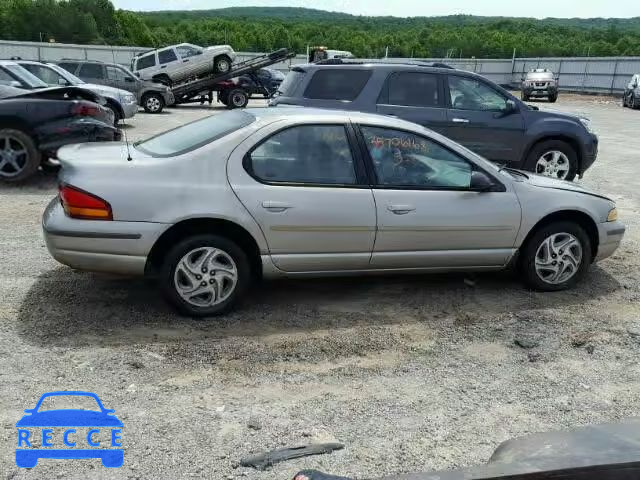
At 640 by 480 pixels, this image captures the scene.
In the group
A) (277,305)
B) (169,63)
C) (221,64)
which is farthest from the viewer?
(221,64)

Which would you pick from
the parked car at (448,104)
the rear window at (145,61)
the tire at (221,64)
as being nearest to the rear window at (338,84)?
the parked car at (448,104)

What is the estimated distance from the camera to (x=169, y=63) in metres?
23.5

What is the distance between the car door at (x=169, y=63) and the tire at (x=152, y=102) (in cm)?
291

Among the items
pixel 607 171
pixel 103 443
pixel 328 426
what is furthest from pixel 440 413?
pixel 607 171

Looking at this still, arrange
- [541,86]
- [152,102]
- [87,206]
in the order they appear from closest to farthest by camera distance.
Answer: [87,206]
[152,102]
[541,86]

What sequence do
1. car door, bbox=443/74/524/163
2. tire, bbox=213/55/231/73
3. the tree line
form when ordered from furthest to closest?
the tree line → tire, bbox=213/55/231/73 → car door, bbox=443/74/524/163

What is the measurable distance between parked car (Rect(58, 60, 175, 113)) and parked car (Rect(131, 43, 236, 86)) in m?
2.26

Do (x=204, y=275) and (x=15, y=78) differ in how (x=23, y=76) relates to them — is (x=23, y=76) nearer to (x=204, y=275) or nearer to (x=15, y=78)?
(x=15, y=78)

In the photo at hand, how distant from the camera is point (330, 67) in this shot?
8.30 meters

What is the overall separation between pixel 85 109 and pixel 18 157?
111cm

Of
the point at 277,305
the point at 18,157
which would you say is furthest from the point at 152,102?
the point at 277,305

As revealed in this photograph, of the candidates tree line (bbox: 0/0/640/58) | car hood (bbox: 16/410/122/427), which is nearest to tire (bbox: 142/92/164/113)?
car hood (bbox: 16/410/122/427)

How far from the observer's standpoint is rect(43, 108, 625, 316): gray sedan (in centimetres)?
406

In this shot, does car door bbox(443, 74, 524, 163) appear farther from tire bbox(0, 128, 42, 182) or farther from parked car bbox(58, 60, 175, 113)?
parked car bbox(58, 60, 175, 113)
